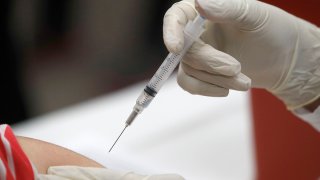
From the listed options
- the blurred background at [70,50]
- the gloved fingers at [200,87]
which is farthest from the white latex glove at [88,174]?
the blurred background at [70,50]

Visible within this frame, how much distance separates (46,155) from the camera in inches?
45.7

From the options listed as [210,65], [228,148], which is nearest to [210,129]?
[228,148]

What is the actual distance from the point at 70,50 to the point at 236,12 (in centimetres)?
219

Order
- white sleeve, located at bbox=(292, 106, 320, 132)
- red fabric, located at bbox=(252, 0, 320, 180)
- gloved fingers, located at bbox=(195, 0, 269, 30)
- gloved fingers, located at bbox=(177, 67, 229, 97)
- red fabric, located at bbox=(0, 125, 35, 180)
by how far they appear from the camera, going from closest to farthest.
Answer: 1. red fabric, located at bbox=(0, 125, 35, 180)
2. gloved fingers, located at bbox=(195, 0, 269, 30)
3. gloved fingers, located at bbox=(177, 67, 229, 97)
4. white sleeve, located at bbox=(292, 106, 320, 132)
5. red fabric, located at bbox=(252, 0, 320, 180)

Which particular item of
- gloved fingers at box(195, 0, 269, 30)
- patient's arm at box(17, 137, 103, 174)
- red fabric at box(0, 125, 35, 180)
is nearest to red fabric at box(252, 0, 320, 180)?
gloved fingers at box(195, 0, 269, 30)

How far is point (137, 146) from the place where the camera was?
208cm

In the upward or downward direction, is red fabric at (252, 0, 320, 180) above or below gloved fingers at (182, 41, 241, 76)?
below

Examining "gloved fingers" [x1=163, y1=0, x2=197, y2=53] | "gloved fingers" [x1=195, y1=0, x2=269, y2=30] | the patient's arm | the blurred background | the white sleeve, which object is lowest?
the blurred background

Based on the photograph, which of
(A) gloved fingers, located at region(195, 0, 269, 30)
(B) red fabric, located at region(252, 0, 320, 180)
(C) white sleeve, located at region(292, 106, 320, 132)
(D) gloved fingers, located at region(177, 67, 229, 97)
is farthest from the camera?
(B) red fabric, located at region(252, 0, 320, 180)

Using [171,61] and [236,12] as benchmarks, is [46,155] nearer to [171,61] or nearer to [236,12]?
[171,61]

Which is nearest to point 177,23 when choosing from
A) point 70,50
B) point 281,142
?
point 281,142

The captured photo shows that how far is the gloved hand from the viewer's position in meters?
1.20

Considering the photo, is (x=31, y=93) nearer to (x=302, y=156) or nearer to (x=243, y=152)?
(x=243, y=152)

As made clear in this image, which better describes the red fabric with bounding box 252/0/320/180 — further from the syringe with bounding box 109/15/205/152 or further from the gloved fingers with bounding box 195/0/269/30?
the syringe with bounding box 109/15/205/152
